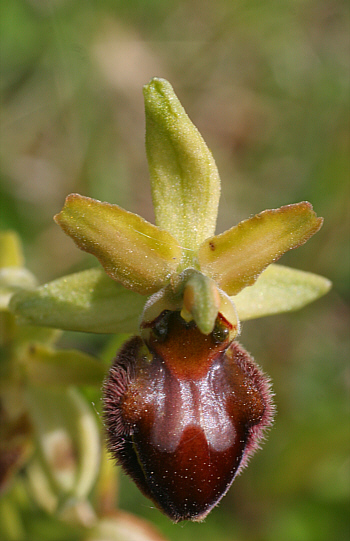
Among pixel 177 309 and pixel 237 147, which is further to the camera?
pixel 237 147

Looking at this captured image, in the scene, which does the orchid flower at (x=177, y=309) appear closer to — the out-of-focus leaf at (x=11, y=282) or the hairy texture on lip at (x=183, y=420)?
the hairy texture on lip at (x=183, y=420)

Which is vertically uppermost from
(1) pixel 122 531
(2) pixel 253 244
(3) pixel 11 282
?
(2) pixel 253 244

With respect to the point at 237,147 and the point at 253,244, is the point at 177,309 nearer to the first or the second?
the point at 253,244

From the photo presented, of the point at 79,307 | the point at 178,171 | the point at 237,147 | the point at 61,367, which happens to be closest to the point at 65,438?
the point at 61,367

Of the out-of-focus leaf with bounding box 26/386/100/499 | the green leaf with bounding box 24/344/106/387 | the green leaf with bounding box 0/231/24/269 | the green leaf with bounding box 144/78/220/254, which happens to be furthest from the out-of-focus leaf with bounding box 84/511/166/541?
the green leaf with bounding box 144/78/220/254

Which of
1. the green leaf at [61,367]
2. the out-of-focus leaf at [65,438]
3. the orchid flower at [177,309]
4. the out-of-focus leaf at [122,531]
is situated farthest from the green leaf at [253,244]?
the out-of-focus leaf at [122,531]

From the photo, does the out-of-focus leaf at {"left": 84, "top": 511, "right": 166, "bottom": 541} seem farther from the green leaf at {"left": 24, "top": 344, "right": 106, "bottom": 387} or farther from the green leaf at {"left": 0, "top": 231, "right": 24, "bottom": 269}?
the green leaf at {"left": 0, "top": 231, "right": 24, "bottom": 269}

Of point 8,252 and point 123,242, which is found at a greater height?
point 123,242
